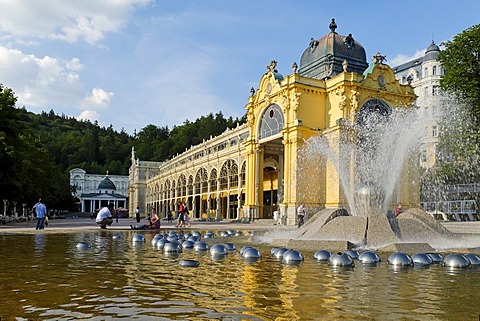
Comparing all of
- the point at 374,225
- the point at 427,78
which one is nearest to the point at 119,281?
the point at 374,225

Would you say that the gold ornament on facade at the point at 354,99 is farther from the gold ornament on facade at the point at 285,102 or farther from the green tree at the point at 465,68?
the green tree at the point at 465,68

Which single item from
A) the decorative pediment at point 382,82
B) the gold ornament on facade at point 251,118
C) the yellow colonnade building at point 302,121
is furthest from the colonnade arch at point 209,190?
the decorative pediment at point 382,82

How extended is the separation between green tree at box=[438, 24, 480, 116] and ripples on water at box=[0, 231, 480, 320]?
111ft

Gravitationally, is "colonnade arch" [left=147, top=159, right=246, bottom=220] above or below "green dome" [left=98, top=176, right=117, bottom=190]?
below

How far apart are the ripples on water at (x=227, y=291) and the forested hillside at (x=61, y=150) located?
105ft

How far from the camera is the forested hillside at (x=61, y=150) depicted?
133 ft

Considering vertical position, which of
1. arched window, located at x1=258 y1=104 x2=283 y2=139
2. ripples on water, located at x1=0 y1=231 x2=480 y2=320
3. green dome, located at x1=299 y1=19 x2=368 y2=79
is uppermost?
green dome, located at x1=299 y1=19 x2=368 y2=79

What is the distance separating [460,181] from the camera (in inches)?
2208

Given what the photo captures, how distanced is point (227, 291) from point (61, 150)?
194 metres

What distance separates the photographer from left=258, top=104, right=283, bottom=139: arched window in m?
48.2

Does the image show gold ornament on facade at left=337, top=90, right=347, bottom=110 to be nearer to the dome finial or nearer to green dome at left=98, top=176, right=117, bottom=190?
the dome finial

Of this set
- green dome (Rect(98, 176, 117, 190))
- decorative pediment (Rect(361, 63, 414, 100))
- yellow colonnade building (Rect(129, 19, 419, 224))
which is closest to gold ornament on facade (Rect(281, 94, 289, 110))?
yellow colonnade building (Rect(129, 19, 419, 224))

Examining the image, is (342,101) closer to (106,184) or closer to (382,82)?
(382,82)

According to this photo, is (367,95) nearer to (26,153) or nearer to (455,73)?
(455,73)
